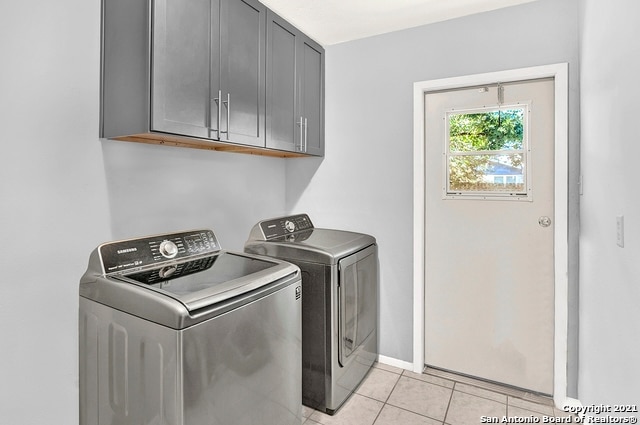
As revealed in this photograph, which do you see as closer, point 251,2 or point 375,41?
point 251,2

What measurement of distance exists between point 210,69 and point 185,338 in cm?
123

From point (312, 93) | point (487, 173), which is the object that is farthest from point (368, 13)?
point (487, 173)

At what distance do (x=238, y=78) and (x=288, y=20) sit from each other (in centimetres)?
84

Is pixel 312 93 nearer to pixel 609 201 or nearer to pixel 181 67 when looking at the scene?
pixel 181 67

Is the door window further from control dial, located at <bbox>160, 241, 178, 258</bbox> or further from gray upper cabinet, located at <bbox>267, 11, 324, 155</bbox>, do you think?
control dial, located at <bbox>160, 241, 178, 258</bbox>

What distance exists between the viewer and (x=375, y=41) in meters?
2.58

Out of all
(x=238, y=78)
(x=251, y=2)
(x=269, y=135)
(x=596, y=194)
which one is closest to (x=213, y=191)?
(x=269, y=135)

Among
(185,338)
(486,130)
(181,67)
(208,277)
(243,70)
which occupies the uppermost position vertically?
(243,70)

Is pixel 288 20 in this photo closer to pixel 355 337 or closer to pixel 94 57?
pixel 94 57

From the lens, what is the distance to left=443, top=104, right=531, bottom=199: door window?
2.21 metres

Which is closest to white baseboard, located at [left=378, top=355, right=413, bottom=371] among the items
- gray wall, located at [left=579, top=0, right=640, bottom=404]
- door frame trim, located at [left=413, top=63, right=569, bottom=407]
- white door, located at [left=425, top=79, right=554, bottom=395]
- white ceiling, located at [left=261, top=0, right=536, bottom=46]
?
white door, located at [left=425, top=79, right=554, bottom=395]

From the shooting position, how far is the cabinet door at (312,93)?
247 cm

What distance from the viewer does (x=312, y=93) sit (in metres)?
2.60

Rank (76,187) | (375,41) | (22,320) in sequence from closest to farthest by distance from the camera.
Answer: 1. (22,320)
2. (76,187)
3. (375,41)
